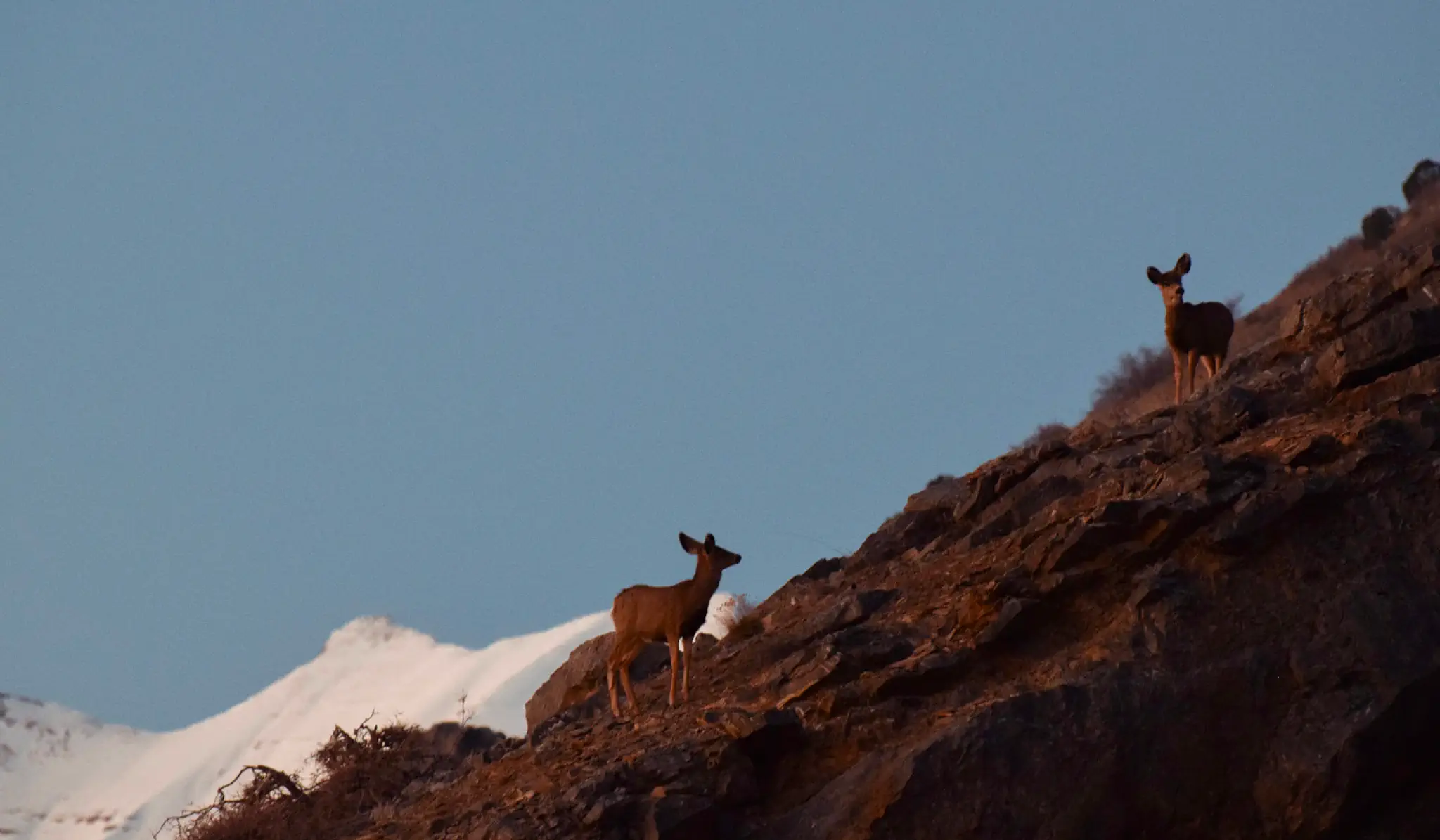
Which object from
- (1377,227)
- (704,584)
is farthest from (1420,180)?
(704,584)

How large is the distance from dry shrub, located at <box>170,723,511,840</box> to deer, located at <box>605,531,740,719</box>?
2520 mm

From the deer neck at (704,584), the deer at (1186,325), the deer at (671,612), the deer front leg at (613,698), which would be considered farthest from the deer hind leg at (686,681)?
the deer at (1186,325)

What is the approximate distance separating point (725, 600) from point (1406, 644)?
1712 cm

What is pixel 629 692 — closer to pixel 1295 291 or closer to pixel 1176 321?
pixel 1176 321

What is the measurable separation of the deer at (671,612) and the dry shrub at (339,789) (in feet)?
8.27

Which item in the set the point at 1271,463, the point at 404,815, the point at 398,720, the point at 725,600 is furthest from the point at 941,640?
the point at 725,600

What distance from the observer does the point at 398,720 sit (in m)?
19.9

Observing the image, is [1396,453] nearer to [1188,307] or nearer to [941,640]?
[941,640]

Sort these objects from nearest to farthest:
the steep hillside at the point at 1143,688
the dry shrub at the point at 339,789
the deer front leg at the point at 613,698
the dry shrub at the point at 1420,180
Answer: the steep hillside at the point at 1143,688 → the deer front leg at the point at 613,698 → the dry shrub at the point at 339,789 → the dry shrub at the point at 1420,180

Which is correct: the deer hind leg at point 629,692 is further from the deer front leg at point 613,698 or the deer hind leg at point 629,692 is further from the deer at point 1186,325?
the deer at point 1186,325

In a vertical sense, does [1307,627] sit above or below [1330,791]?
above

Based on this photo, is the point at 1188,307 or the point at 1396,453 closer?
the point at 1396,453

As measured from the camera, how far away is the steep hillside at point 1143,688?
11.6m

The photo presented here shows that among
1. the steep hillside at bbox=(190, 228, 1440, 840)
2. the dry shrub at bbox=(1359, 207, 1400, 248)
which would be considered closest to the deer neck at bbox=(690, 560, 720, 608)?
the steep hillside at bbox=(190, 228, 1440, 840)
